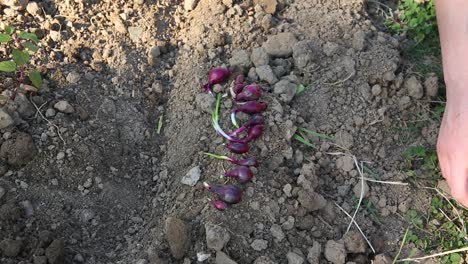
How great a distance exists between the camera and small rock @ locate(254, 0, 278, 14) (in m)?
2.74

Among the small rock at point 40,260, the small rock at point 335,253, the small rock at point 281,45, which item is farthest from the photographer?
the small rock at point 281,45

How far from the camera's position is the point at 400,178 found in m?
2.41

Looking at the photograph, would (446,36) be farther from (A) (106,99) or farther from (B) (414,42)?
(A) (106,99)

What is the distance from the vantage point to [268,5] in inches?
108

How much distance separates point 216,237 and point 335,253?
425 millimetres

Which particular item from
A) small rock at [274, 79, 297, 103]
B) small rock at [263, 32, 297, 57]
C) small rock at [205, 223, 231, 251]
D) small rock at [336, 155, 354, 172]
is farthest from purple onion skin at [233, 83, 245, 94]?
small rock at [205, 223, 231, 251]

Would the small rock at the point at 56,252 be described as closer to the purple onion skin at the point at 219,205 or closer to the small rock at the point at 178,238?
the small rock at the point at 178,238

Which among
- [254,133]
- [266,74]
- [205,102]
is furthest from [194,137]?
[266,74]

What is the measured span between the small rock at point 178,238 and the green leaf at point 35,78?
752 mm

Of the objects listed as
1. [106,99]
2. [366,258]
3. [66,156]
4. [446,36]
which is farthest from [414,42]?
[66,156]

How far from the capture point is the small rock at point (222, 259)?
2082mm

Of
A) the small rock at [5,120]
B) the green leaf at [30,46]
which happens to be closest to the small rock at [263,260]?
the small rock at [5,120]

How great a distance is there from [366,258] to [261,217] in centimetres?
41

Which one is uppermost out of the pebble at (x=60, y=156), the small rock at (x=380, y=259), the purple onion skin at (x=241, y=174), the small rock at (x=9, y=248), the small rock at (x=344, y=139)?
the purple onion skin at (x=241, y=174)
